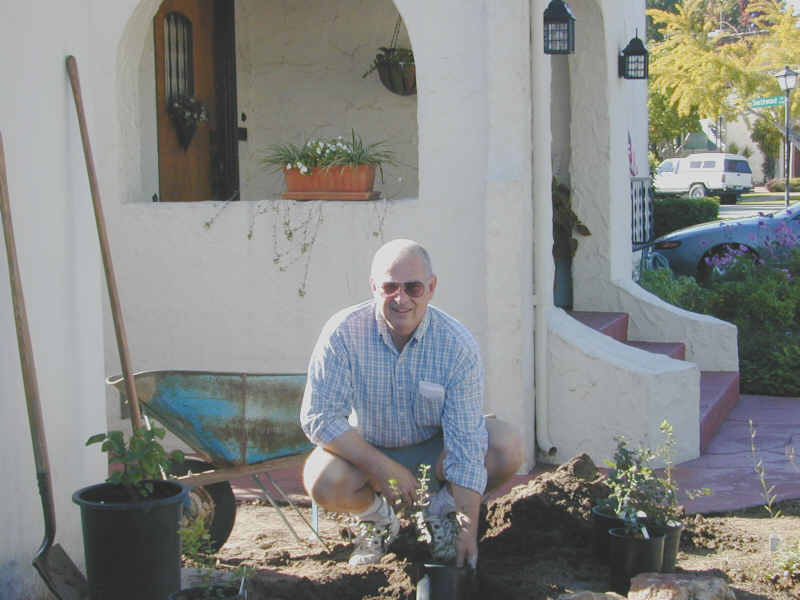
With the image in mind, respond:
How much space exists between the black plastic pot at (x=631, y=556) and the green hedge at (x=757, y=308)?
5.01 m

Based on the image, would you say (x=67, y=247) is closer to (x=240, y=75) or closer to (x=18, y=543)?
(x=18, y=543)

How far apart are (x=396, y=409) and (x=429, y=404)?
13 cm

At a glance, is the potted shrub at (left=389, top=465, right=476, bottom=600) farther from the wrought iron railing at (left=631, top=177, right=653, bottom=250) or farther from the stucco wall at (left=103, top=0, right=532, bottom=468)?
the wrought iron railing at (left=631, top=177, right=653, bottom=250)

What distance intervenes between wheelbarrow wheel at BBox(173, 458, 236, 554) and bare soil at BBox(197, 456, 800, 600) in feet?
0.34

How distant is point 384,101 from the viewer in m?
8.60

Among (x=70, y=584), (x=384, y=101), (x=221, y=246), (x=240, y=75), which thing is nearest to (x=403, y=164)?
(x=384, y=101)

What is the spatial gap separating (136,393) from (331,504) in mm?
969

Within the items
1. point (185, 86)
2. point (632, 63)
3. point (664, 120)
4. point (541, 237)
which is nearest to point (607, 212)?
point (632, 63)

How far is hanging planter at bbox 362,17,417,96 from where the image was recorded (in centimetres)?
810

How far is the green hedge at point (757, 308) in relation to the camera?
27.3ft

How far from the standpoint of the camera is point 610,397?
5922mm

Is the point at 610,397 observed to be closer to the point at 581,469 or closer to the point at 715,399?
the point at 581,469

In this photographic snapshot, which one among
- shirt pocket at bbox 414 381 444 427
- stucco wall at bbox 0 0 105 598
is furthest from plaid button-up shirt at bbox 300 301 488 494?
stucco wall at bbox 0 0 105 598

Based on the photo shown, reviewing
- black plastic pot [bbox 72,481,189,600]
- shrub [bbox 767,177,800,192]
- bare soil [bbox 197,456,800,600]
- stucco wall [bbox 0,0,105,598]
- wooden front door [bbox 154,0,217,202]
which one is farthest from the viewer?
shrub [bbox 767,177,800,192]
